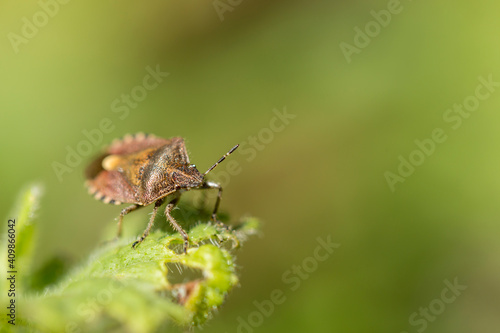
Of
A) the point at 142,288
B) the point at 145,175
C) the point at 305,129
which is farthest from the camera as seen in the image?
the point at 305,129

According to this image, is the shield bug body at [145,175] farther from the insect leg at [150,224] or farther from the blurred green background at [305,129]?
the blurred green background at [305,129]

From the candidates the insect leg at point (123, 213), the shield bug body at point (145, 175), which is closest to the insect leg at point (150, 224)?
the shield bug body at point (145, 175)

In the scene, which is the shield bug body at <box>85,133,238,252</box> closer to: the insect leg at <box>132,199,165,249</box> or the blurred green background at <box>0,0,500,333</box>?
the insect leg at <box>132,199,165,249</box>

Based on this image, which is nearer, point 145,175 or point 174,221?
point 174,221

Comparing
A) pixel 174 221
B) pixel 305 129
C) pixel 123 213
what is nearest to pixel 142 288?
pixel 174 221

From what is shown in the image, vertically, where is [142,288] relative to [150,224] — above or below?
below

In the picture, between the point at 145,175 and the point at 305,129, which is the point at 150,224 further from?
the point at 305,129

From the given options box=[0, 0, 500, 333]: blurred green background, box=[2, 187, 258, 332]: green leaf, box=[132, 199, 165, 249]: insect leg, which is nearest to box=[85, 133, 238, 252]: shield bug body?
box=[132, 199, 165, 249]: insect leg

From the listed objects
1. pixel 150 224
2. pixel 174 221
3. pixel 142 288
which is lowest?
pixel 142 288
